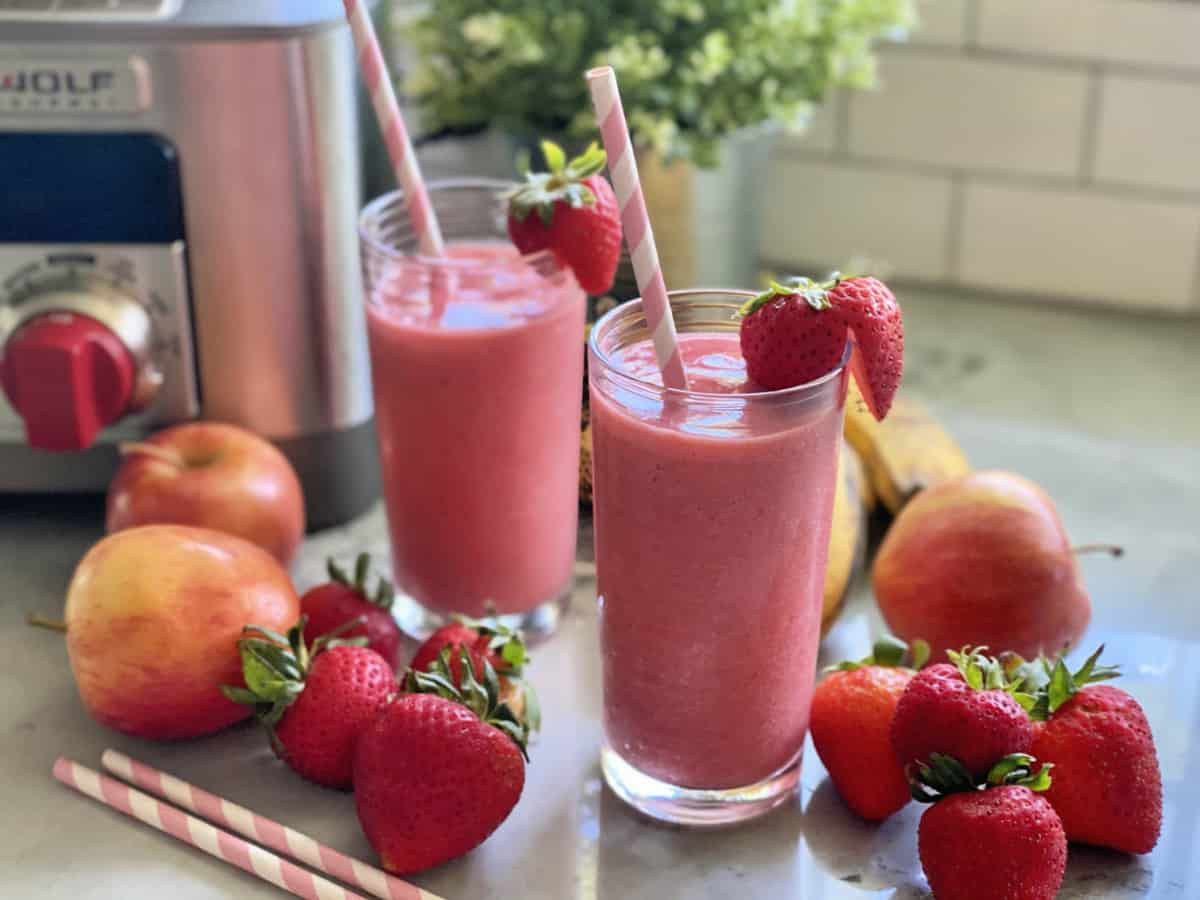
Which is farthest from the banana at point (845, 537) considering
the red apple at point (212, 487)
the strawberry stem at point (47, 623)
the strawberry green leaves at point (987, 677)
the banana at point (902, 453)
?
the strawberry stem at point (47, 623)

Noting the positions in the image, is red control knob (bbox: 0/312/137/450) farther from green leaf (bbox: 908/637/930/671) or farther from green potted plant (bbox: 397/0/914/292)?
green leaf (bbox: 908/637/930/671)

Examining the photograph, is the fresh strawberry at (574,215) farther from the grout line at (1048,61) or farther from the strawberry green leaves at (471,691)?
the grout line at (1048,61)

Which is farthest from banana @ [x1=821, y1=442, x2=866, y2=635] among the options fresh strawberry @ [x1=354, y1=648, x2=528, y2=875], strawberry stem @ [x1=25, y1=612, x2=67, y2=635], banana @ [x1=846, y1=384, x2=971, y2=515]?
strawberry stem @ [x1=25, y1=612, x2=67, y2=635]

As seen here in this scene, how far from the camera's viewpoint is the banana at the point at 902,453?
92 centimetres

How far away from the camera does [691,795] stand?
719mm

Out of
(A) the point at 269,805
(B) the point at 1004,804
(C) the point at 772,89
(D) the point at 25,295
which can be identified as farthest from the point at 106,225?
(B) the point at 1004,804

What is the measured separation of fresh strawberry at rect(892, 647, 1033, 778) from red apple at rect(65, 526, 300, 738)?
0.32 metres

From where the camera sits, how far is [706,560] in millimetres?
659

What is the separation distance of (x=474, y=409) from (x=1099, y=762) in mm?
363

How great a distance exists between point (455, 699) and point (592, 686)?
0.16m

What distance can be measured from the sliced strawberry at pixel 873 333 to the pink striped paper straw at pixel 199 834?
324 mm

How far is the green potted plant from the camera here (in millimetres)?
1011

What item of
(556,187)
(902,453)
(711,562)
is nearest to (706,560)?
(711,562)

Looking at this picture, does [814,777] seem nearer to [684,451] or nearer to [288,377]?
[684,451]
